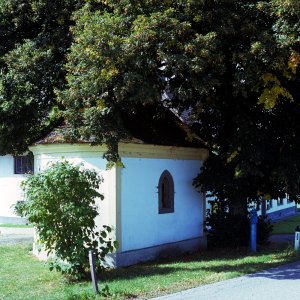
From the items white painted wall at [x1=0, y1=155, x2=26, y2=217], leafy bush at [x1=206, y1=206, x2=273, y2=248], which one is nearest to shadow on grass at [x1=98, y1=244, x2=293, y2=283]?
leafy bush at [x1=206, y1=206, x2=273, y2=248]

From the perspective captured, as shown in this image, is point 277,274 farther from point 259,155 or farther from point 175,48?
point 175,48

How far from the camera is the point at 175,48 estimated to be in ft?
38.0

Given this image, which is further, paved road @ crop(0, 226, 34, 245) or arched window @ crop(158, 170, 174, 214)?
paved road @ crop(0, 226, 34, 245)

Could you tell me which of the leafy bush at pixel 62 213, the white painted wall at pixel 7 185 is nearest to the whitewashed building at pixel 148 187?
the leafy bush at pixel 62 213

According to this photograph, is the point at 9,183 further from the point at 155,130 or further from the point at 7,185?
the point at 155,130

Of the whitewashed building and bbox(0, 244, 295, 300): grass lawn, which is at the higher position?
the whitewashed building

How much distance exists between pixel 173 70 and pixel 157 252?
595cm

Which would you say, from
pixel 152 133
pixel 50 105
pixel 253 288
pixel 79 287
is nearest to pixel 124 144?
pixel 152 133

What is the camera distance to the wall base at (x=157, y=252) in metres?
13.7

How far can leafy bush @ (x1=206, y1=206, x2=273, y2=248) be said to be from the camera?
54.8ft

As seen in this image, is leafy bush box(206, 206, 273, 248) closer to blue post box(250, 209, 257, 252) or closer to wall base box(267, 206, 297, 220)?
blue post box(250, 209, 257, 252)

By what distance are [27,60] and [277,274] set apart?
8.83 m

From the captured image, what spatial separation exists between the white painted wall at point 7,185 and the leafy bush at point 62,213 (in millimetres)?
14893

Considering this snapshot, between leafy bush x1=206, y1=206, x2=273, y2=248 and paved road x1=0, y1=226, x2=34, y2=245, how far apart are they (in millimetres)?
7025
